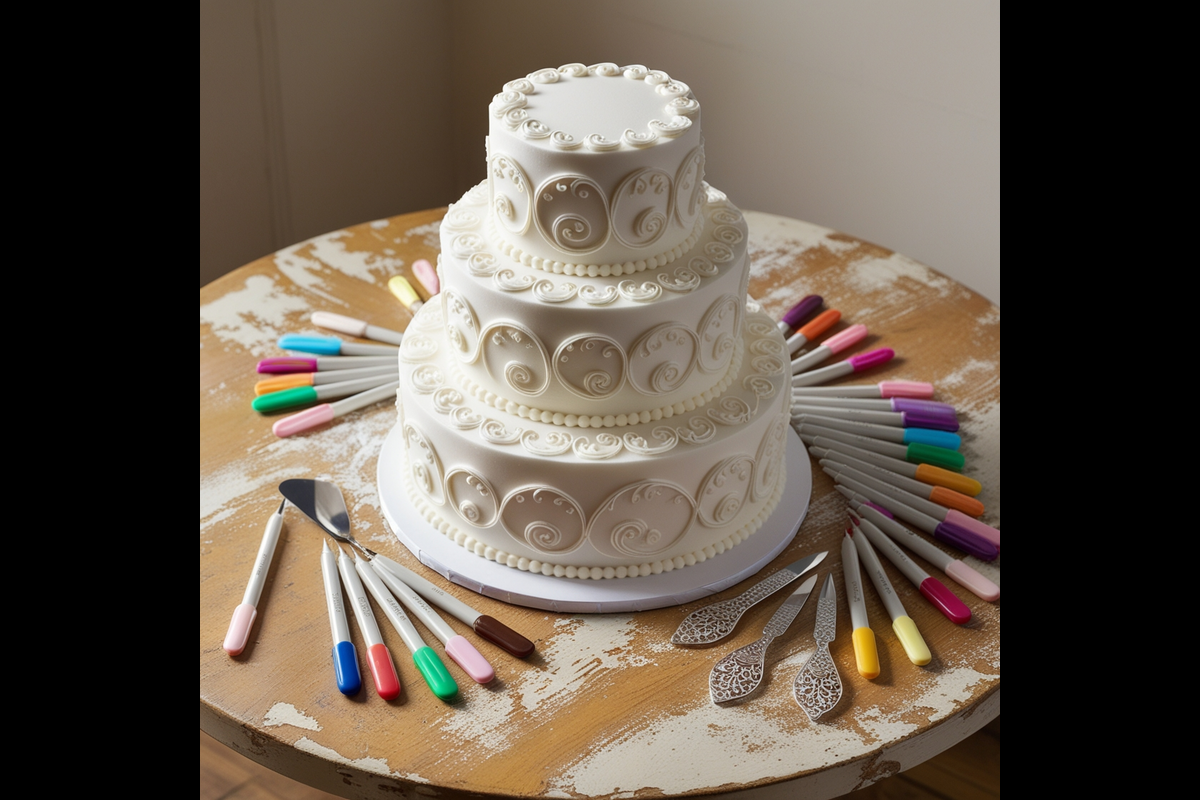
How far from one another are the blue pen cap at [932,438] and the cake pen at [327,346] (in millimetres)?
883

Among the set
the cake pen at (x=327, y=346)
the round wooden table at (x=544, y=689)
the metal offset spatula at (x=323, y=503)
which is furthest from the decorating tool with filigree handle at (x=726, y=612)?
the cake pen at (x=327, y=346)

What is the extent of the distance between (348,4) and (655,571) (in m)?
1.91

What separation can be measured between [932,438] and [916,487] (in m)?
0.12

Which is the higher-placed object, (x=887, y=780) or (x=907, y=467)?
(x=907, y=467)

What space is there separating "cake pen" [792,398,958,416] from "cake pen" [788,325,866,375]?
7cm

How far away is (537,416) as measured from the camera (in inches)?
55.2

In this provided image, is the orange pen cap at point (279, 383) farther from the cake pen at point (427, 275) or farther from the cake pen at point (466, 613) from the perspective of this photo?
the cake pen at point (466, 613)

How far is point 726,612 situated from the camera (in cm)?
137

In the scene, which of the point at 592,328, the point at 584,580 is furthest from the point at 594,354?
the point at 584,580

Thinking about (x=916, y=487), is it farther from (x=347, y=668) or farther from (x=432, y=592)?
(x=347, y=668)

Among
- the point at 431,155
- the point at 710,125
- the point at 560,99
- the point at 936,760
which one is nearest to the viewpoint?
the point at 560,99

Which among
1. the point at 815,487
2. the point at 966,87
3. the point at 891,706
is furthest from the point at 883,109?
the point at 891,706

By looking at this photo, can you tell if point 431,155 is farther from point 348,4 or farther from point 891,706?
point 891,706

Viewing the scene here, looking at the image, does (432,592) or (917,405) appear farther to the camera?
(917,405)
